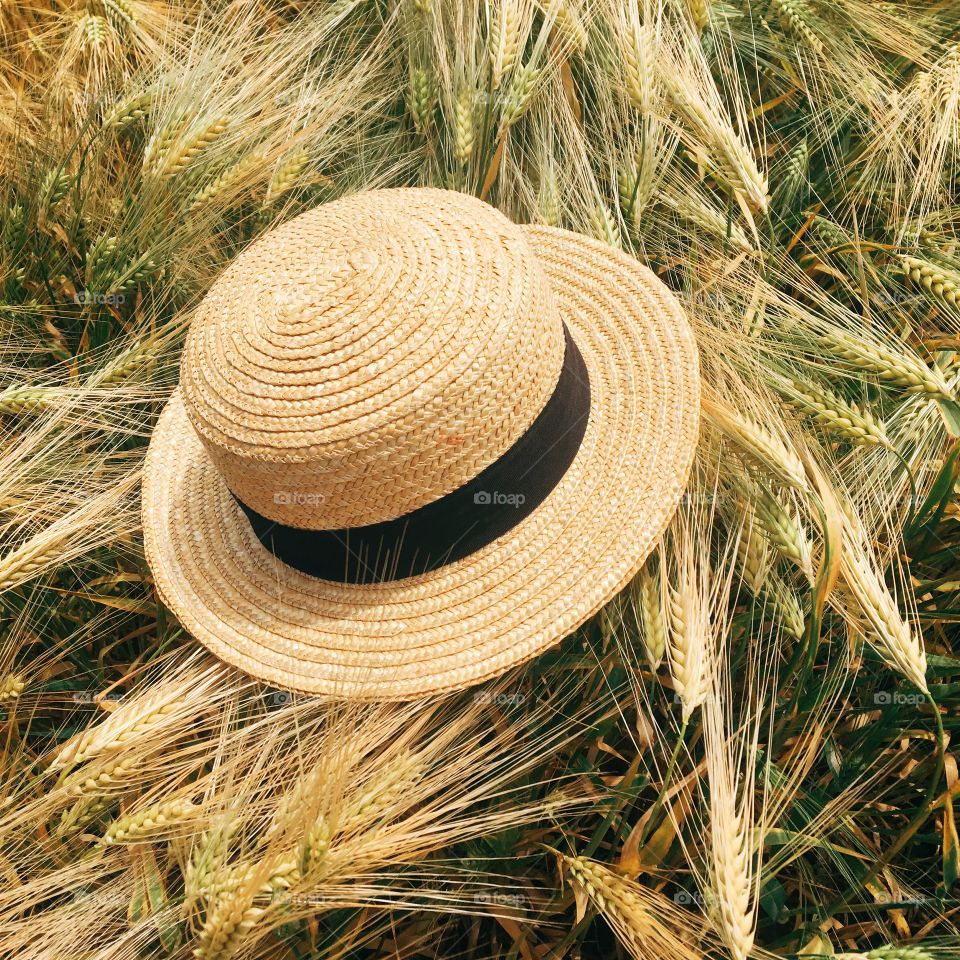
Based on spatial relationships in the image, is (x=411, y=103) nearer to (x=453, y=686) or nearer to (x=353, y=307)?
(x=353, y=307)

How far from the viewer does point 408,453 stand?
140 centimetres

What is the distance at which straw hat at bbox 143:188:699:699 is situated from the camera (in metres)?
1.40

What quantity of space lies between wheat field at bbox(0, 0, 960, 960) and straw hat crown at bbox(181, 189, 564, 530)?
1.20 ft

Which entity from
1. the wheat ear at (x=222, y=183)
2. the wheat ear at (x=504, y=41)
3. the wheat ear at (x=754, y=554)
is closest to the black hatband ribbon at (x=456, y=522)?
the wheat ear at (x=754, y=554)

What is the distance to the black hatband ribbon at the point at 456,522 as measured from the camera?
4.92 feet

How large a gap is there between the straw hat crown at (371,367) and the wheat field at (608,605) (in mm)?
366

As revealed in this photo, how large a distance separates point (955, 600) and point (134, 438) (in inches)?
69.1

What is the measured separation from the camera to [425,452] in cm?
141

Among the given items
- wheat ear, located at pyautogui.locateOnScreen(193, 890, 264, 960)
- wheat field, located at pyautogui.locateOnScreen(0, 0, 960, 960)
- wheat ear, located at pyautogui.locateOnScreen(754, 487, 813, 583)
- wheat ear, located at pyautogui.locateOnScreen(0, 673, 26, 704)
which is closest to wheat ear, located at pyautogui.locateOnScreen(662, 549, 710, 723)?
wheat field, located at pyautogui.locateOnScreen(0, 0, 960, 960)

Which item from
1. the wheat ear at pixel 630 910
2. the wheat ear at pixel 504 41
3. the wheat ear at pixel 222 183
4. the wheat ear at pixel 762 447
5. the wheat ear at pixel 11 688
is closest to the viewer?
the wheat ear at pixel 630 910

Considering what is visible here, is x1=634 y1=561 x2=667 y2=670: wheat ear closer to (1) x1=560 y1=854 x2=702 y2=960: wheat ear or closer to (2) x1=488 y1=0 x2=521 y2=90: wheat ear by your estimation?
(1) x1=560 y1=854 x2=702 y2=960: wheat ear

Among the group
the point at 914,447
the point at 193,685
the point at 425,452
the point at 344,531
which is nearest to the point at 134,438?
the point at 193,685

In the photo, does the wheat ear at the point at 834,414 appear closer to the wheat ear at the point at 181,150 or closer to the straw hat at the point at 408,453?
the straw hat at the point at 408,453

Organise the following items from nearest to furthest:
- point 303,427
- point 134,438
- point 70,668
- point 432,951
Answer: point 303,427
point 432,951
point 70,668
point 134,438
